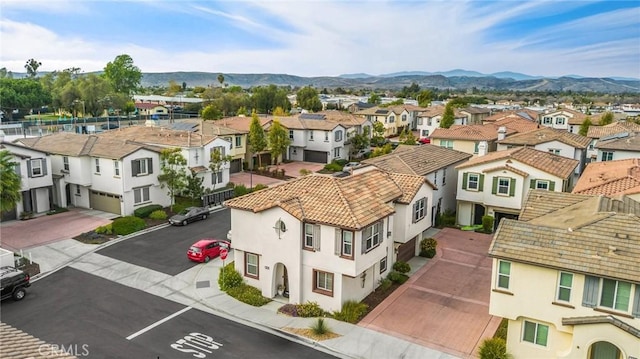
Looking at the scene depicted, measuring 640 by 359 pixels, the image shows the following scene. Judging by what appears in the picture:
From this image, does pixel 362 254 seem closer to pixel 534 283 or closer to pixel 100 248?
pixel 534 283

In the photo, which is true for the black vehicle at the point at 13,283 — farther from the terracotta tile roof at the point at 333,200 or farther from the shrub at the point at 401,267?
the shrub at the point at 401,267

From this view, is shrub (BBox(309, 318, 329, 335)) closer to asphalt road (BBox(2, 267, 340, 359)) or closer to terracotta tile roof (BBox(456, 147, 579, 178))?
asphalt road (BBox(2, 267, 340, 359))

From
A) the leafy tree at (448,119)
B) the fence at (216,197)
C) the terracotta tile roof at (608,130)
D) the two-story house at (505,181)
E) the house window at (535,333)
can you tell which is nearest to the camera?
the house window at (535,333)

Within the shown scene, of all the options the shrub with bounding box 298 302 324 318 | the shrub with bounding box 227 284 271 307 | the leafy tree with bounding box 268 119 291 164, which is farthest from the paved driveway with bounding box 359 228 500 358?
the leafy tree with bounding box 268 119 291 164

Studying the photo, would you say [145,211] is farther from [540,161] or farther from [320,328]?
[540,161]

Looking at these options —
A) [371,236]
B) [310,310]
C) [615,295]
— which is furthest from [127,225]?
[615,295]


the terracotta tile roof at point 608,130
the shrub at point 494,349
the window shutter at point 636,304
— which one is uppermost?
the terracotta tile roof at point 608,130

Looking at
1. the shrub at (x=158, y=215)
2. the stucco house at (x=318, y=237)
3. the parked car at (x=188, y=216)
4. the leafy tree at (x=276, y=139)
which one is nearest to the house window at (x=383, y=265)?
the stucco house at (x=318, y=237)
